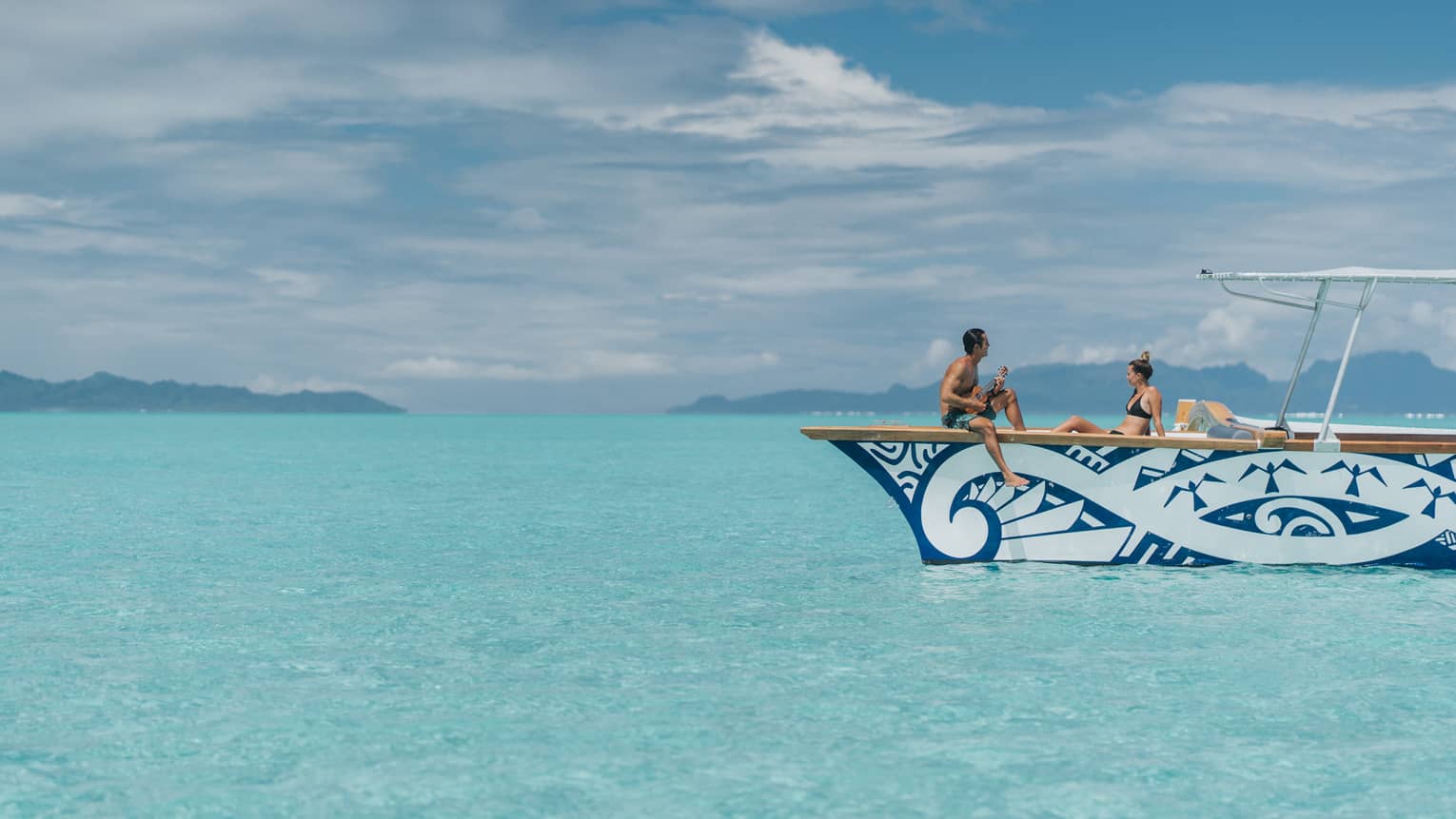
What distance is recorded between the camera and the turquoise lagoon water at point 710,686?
6129 mm

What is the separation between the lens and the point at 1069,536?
12195mm

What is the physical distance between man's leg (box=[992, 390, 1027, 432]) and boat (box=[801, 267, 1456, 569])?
0.24m

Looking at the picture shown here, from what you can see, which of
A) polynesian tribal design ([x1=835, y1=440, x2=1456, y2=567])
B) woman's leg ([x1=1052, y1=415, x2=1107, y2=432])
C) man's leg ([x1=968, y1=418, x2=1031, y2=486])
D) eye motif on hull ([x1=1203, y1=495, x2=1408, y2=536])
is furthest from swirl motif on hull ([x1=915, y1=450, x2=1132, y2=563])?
eye motif on hull ([x1=1203, y1=495, x2=1408, y2=536])

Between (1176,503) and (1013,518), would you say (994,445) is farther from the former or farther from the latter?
(1176,503)

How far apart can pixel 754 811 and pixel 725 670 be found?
9.31ft

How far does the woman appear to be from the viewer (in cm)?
1275

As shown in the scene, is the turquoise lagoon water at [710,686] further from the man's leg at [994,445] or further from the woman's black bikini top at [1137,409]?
the woman's black bikini top at [1137,409]

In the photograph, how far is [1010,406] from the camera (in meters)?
12.1

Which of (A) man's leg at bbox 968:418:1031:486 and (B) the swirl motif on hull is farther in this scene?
(B) the swirl motif on hull

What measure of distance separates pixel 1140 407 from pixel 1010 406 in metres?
1.80

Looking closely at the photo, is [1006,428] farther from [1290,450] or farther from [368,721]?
[368,721]

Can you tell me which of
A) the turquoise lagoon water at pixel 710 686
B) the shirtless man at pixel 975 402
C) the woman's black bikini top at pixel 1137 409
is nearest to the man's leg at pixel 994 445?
the shirtless man at pixel 975 402

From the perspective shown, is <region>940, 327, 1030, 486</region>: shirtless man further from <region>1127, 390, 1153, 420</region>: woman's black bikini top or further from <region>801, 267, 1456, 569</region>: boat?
<region>1127, 390, 1153, 420</region>: woman's black bikini top

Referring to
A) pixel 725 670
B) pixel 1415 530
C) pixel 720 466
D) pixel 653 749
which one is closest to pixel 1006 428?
pixel 1415 530
